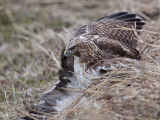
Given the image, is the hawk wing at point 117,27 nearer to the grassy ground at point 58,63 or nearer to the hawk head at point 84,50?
the grassy ground at point 58,63

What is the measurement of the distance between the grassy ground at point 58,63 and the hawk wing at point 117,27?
183mm

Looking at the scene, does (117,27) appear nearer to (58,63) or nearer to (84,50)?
(84,50)

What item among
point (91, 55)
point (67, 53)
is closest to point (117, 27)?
point (91, 55)

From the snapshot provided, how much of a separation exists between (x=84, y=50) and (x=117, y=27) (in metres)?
0.69

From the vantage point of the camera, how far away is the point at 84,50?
12.9 ft

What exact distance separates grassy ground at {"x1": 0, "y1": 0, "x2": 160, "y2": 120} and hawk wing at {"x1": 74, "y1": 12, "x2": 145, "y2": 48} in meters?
0.18

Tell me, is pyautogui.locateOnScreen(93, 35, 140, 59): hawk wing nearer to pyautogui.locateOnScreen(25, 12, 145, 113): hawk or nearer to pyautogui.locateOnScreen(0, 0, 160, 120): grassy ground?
pyautogui.locateOnScreen(25, 12, 145, 113): hawk

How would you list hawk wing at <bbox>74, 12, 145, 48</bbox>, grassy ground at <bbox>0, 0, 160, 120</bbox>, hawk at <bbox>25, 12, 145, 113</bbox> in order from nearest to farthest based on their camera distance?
grassy ground at <bbox>0, 0, 160, 120</bbox>, hawk at <bbox>25, 12, 145, 113</bbox>, hawk wing at <bbox>74, 12, 145, 48</bbox>

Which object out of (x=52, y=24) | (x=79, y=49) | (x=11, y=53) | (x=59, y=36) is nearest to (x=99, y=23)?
(x=79, y=49)

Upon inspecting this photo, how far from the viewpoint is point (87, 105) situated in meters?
3.04

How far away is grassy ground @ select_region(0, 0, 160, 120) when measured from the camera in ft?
9.86

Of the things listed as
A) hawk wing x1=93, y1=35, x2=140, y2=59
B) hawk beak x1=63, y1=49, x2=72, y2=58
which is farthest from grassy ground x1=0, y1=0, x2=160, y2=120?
hawk beak x1=63, y1=49, x2=72, y2=58

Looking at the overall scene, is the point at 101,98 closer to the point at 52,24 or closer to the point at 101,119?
the point at 101,119

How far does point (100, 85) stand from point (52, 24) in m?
4.84
